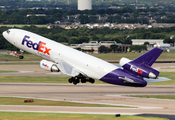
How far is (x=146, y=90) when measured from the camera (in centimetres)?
9575

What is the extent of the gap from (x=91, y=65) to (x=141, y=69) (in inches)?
395

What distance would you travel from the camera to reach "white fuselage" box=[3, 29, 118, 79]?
72125 mm

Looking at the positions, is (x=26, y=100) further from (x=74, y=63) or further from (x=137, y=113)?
(x=137, y=113)

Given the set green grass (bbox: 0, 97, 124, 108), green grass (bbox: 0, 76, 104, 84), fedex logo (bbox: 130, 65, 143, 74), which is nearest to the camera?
fedex logo (bbox: 130, 65, 143, 74)

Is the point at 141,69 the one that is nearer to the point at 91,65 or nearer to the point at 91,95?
the point at 91,65

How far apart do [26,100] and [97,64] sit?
19.2 metres

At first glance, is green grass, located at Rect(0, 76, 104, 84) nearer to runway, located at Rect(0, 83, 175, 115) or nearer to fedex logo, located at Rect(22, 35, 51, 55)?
runway, located at Rect(0, 83, 175, 115)

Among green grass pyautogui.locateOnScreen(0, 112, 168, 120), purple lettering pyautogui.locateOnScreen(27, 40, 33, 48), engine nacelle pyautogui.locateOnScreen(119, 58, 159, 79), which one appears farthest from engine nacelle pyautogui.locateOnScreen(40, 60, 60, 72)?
engine nacelle pyautogui.locateOnScreen(119, 58, 159, 79)

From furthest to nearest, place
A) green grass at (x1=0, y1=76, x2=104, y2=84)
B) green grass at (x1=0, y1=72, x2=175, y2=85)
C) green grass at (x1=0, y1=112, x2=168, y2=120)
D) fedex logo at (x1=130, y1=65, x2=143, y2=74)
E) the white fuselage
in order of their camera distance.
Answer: green grass at (x1=0, y1=76, x2=104, y2=84) < green grass at (x1=0, y1=72, x2=175, y2=85) < the white fuselage < fedex logo at (x1=130, y1=65, x2=143, y2=74) < green grass at (x1=0, y1=112, x2=168, y2=120)

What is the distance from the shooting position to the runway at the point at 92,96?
235ft

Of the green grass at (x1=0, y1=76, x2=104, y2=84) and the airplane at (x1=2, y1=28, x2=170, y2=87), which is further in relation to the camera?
the green grass at (x1=0, y1=76, x2=104, y2=84)

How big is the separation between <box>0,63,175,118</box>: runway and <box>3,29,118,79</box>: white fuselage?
7785 millimetres

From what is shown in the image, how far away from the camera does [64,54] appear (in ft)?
244

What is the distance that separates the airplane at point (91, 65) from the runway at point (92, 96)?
5.92 m
